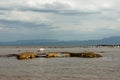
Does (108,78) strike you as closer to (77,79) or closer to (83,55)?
(77,79)

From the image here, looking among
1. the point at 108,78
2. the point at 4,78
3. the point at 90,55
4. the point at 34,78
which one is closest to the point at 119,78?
the point at 108,78

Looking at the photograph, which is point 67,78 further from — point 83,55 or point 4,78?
point 83,55

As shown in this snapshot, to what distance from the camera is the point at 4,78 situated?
139 ft

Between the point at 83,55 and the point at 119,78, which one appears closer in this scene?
the point at 119,78

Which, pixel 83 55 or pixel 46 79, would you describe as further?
pixel 83 55

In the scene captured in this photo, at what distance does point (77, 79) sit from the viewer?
40.3 meters

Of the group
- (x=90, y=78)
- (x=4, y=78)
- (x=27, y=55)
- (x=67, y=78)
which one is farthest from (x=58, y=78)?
(x=27, y=55)

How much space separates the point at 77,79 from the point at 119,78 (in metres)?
5.37

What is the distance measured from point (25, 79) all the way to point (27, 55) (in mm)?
47041

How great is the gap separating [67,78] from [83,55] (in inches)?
1972

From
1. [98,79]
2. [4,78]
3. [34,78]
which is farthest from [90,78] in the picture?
[4,78]

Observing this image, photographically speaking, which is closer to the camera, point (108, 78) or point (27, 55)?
point (108, 78)

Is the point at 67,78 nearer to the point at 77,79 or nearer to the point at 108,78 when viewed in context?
the point at 77,79

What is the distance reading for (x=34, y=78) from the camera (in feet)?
136
